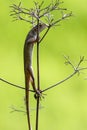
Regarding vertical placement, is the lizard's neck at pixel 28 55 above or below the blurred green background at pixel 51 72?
above

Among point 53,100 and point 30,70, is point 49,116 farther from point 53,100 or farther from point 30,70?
point 30,70

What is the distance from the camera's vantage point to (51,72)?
173cm

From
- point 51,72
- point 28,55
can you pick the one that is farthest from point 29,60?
point 51,72

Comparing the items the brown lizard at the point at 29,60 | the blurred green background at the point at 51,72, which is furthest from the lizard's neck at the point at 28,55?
the blurred green background at the point at 51,72

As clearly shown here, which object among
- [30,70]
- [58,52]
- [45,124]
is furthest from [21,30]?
[30,70]

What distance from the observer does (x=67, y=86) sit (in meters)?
1.71

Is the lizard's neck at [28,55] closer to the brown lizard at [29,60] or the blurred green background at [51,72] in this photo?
the brown lizard at [29,60]

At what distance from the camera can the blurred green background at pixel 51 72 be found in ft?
5.32

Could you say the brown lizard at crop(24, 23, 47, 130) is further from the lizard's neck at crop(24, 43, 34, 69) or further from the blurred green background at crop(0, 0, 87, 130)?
the blurred green background at crop(0, 0, 87, 130)

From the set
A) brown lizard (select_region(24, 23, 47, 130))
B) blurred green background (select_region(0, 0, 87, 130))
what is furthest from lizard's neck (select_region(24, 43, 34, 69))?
blurred green background (select_region(0, 0, 87, 130))

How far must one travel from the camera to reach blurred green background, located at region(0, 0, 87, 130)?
1.62m

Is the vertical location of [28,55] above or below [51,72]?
above

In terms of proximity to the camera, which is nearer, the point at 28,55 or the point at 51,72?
the point at 28,55

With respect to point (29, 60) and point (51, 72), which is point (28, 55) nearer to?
point (29, 60)
